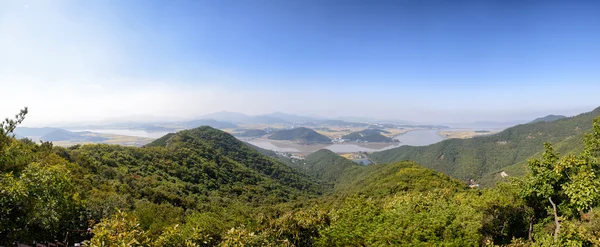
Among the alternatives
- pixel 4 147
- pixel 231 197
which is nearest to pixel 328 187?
pixel 231 197

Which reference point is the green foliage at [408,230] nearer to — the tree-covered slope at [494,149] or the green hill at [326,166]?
the green hill at [326,166]

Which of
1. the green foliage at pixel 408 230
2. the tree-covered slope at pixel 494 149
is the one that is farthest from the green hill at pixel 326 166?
the green foliage at pixel 408 230

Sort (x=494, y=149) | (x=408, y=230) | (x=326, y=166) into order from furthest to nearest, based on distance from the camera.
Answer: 1. (x=494, y=149)
2. (x=326, y=166)
3. (x=408, y=230)

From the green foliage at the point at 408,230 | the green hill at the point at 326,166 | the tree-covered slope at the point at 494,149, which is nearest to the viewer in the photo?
the green foliage at the point at 408,230

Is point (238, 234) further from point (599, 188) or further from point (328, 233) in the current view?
point (599, 188)

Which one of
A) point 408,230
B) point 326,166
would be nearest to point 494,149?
point 326,166

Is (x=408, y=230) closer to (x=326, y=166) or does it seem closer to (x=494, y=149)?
(x=326, y=166)

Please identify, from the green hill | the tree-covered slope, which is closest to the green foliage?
the green hill

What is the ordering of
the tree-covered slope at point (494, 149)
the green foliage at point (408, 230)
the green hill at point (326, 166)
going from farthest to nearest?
the tree-covered slope at point (494, 149)
the green hill at point (326, 166)
the green foliage at point (408, 230)

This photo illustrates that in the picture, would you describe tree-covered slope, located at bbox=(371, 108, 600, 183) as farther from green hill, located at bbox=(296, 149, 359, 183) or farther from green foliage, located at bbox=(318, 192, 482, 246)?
green foliage, located at bbox=(318, 192, 482, 246)
